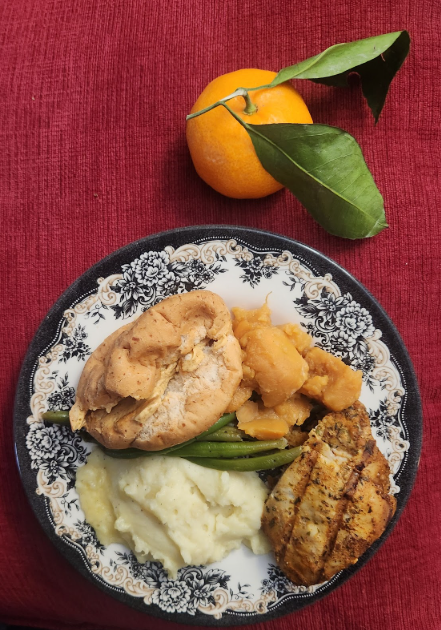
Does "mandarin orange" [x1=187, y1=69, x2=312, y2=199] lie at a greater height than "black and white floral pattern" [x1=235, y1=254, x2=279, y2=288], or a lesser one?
greater

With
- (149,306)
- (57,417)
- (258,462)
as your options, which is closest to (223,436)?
(258,462)

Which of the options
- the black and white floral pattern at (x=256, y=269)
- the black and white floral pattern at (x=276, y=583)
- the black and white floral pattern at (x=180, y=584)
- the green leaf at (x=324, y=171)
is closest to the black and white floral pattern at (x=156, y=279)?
the black and white floral pattern at (x=256, y=269)

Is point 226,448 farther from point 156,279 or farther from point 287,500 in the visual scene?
point 156,279

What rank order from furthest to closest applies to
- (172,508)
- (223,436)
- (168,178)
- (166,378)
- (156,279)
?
1. (168,178)
2. (156,279)
3. (223,436)
4. (172,508)
5. (166,378)

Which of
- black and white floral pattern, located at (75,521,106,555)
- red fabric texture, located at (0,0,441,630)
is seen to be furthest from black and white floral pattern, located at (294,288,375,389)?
black and white floral pattern, located at (75,521,106,555)

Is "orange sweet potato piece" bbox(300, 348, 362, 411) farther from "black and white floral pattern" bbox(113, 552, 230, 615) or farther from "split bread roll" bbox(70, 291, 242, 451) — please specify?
"black and white floral pattern" bbox(113, 552, 230, 615)

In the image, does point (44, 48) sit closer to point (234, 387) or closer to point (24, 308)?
point (24, 308)
